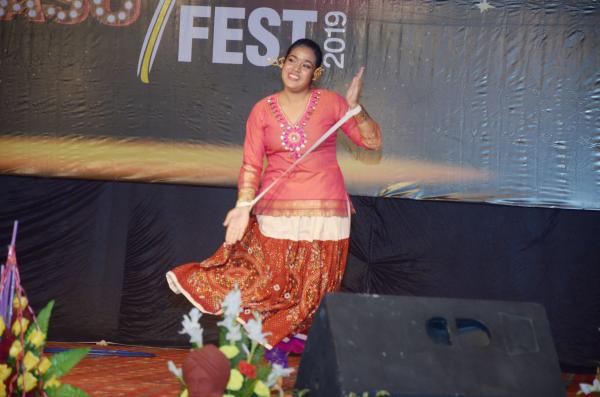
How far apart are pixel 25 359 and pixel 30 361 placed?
0.01 metres

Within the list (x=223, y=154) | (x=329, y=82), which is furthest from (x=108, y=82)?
(x=329, y=82)

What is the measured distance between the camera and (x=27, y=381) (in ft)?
6.93

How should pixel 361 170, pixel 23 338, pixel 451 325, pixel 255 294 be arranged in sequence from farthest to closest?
pixel 361 170 < pixel 255 294 < pixel 451 325 < pixel 23 338

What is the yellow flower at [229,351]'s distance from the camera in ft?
7.34

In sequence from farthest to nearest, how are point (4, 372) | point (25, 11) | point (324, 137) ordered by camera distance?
point (25, 11)
point (324, 137)
point (4, 372)

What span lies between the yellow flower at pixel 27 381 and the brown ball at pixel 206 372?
14.7 inches

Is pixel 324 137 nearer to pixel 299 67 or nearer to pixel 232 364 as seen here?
pixel 299 67

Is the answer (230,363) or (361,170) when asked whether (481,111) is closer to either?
(361,170)

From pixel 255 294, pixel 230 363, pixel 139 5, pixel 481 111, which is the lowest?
pixel 255 294

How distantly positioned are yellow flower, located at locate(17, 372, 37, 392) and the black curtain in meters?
2.99

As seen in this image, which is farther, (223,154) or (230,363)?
(223,154)

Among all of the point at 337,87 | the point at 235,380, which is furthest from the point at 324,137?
the point at 235,380

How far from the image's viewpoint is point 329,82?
495cm

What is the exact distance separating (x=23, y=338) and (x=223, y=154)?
2.86m
